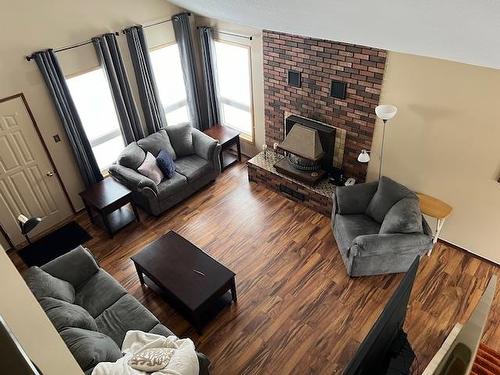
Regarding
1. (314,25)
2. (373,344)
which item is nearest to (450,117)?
(314,25)

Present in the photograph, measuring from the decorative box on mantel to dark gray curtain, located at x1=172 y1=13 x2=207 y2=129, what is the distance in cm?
142

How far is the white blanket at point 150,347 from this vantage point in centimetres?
296

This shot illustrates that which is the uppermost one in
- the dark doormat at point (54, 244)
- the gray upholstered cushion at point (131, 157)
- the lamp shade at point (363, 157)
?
the lamp shade at point (363, 157)

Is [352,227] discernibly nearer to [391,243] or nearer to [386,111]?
[391,243]

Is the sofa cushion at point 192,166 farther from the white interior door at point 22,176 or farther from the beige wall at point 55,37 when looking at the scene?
the white interior door at point 22,176

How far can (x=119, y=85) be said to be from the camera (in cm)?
562

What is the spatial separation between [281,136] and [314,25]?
106 inches

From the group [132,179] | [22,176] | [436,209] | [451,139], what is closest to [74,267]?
[132,179]

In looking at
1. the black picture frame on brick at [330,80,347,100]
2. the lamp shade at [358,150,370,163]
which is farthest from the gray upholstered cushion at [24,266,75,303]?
the black picture frame on brick at [330,80,347,100]

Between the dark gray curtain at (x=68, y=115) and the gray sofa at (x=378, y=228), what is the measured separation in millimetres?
3555

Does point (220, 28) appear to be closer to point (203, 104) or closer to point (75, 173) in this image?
point (203, 104)

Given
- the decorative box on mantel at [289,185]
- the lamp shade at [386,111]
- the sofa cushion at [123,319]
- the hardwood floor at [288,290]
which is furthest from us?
the decorative box on mantel at [289,185]

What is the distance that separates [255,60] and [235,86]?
828 mm

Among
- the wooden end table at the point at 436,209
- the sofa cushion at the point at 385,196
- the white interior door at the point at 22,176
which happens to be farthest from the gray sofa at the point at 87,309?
the wooden end table at the point at 436,209
